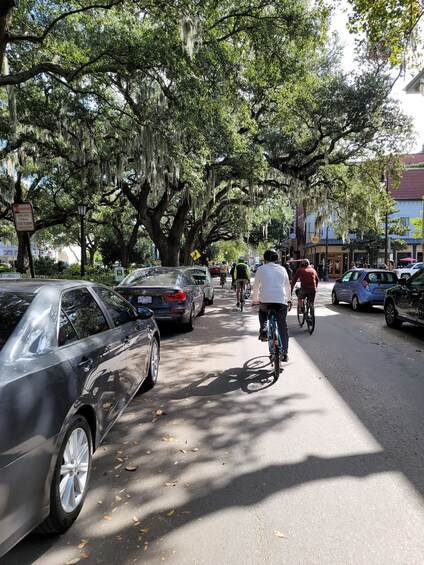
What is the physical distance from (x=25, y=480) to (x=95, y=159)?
1586cm

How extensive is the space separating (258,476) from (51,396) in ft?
5.88

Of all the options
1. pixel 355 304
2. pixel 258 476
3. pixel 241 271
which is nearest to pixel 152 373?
pixel 258 476

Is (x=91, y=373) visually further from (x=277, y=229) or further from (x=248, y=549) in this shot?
(x=277, y=229)

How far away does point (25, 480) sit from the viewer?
217 centimetres

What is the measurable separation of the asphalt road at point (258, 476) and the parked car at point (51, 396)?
36 centimetres

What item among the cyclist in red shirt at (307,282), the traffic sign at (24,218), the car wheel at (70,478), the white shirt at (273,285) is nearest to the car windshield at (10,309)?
the car wheel at (70,478)

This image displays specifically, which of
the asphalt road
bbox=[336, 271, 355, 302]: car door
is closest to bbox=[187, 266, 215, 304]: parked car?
bbox=[336, 271, 355, 302]: car door

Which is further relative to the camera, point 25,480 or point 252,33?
point 252,33

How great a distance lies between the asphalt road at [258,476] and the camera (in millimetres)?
2516

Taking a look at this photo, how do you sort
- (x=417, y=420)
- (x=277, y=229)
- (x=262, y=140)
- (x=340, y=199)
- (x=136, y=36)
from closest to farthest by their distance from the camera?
(x=417, y=420), (x=136, y=36), (x=262, y=140), (x=340, y=199), (x=277, y=229)

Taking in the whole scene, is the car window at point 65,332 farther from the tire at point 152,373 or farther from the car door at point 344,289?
the car door at point 344,289

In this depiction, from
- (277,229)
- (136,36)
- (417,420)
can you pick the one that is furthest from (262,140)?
(277,229)

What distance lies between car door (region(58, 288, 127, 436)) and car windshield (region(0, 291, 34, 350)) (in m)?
0.29

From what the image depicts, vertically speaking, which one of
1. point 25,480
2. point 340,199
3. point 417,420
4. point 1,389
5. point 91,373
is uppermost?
point 340,199
